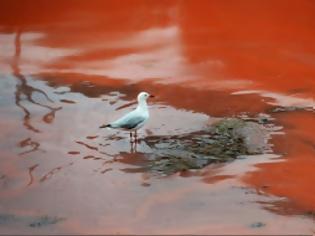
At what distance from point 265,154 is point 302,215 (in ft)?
4.10

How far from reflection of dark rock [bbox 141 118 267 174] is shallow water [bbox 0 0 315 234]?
136 mm

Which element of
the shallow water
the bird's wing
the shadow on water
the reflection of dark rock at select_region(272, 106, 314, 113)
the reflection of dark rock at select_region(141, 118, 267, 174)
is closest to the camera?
the shallow water

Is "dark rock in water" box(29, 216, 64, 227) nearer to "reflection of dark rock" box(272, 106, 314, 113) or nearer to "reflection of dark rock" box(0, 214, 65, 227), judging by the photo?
"reflection of dark rock" box(0, 214, 65, 227)

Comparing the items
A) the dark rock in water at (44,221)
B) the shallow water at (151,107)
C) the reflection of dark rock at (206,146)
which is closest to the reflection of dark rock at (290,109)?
the shallow water at (151,107)

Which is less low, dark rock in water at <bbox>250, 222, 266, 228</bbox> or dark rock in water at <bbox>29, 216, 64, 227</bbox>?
dark rock in water at <bbox>29, 216, 64, 227</bbox>

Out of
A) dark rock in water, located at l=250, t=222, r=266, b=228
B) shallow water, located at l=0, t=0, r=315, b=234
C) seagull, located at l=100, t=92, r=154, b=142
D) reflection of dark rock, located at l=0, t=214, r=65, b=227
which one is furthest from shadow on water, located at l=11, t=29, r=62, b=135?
dark rock in water, located at l=250, t=222, r=266, b=228

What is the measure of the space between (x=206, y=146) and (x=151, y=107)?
154 cm

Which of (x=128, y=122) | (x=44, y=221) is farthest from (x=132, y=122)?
(x=44, y=221)

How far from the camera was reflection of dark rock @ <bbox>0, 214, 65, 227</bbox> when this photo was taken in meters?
5.73

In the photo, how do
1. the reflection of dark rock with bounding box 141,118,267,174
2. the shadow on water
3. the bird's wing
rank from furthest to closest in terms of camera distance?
the shadow on water < the bird's wing < the reflection of dark rock with bounding box 141,118,267,174

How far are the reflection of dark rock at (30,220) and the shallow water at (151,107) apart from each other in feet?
0.06

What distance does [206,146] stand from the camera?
23.6 feet

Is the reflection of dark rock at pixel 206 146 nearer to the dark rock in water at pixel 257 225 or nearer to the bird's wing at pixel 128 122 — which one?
the bird's wing at pixel 128 122

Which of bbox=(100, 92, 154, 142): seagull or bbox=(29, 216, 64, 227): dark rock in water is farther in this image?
bbox=(100, 92, 154, 142): seagull
